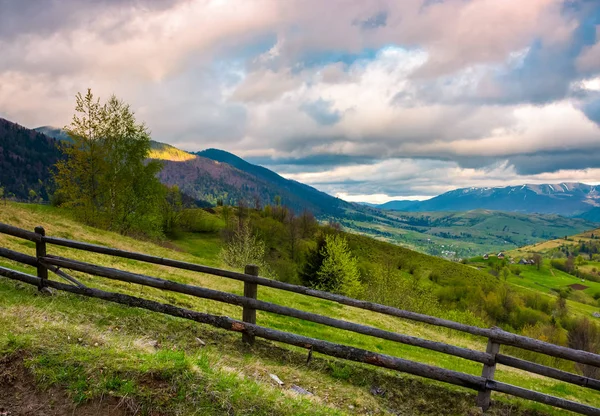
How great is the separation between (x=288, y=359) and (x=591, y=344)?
296ft

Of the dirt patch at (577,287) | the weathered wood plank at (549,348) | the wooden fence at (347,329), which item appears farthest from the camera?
the dirt patch at (577,287)

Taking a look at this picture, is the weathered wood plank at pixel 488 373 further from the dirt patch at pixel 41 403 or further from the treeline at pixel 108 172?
the treeline at pixel 108 172

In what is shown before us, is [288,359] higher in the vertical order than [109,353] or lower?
lower

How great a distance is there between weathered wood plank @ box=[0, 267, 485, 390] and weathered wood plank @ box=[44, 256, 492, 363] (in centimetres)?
46

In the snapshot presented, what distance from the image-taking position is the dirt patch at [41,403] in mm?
5609

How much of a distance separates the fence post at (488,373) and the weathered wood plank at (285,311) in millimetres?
140

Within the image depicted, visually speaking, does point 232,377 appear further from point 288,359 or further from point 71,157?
point 71,157

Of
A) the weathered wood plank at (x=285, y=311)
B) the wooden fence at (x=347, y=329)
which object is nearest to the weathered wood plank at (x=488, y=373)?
the wooden fence at (x=347, y=329)

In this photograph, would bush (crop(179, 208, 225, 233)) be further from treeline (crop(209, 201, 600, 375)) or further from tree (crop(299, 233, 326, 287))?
tree (crop(299, 233, 326, 287))

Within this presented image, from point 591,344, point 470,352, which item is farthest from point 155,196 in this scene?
A: point 591,344

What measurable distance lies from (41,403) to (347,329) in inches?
249

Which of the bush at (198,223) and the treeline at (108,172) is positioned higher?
the treeline at (108,172)

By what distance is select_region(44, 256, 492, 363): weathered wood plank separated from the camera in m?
8.85

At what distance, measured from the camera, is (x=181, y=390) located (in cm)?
599
